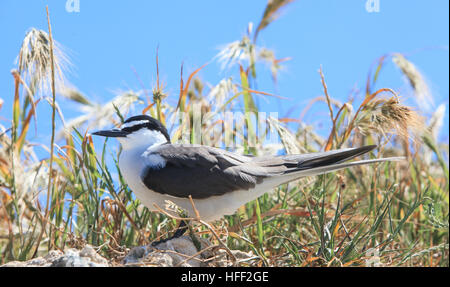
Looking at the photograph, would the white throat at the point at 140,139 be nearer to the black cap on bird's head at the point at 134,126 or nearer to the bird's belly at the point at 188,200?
the black cap on bird's head at the point at 134,126

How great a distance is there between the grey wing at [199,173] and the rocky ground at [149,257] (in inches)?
12.1

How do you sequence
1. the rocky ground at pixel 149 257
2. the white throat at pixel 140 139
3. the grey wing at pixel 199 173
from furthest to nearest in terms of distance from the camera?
the white throat at pixel 140 139
the grey wing at pixel 199 173
the rocky ground at pixel 149 257

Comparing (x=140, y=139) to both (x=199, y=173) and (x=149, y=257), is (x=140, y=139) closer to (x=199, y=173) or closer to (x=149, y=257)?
(x=199, y=173)

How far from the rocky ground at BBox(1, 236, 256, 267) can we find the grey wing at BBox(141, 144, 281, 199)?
31 cm

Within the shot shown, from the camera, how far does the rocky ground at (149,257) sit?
2674mm

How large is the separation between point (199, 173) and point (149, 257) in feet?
2.25

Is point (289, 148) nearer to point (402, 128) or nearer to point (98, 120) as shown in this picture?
point (402, 128)

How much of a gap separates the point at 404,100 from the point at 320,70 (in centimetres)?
60

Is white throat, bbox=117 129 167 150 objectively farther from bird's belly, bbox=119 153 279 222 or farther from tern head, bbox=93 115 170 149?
bird's belly, bbox=119 153 279 222

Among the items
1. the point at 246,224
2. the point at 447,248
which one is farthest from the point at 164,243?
the point at 447,248

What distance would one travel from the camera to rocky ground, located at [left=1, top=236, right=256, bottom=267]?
2.67 meters

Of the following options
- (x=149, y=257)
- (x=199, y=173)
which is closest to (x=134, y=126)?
(x=199, y=173)

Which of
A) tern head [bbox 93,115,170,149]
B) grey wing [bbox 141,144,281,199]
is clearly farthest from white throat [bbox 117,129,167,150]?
grey wing [bbox 141,144,281,199]

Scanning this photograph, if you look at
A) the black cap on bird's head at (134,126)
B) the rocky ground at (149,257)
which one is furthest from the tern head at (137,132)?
the rocky ground at (149,257)
